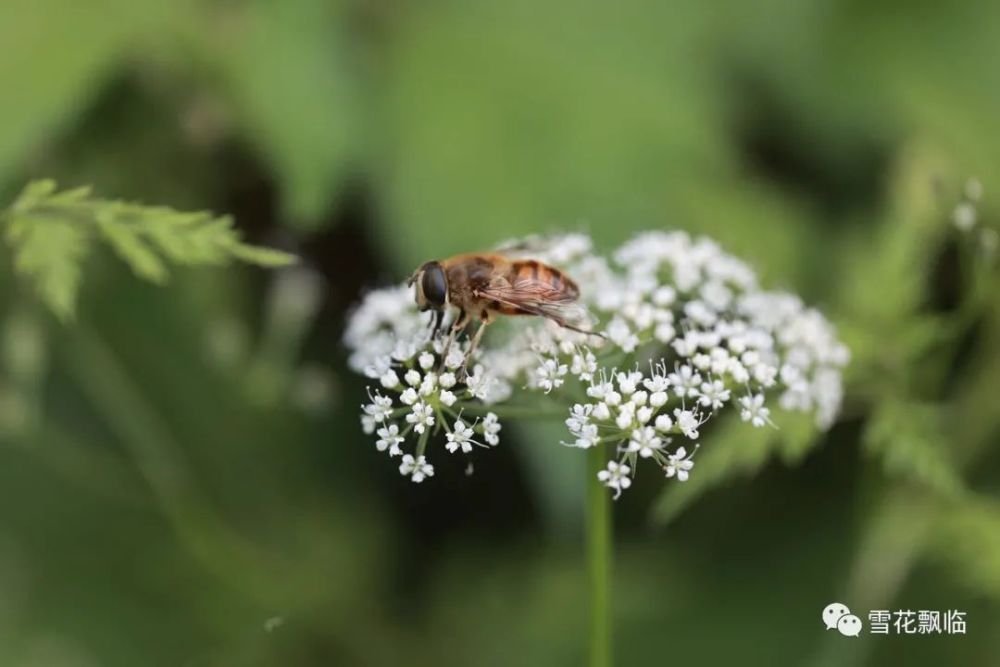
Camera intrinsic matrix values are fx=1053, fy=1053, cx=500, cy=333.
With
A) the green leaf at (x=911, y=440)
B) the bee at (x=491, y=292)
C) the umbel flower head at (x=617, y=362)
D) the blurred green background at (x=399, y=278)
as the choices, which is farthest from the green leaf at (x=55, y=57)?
the green leaf at (x=911, y=440)

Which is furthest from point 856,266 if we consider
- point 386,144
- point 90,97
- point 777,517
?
point 90,97

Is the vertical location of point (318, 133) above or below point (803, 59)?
below

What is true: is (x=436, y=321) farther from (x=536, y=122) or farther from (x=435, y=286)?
(x=536, y=122)

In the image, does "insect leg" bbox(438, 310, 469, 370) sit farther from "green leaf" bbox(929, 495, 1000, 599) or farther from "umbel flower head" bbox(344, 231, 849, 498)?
"green leaf" bbox(929, 495, 1000, 599)

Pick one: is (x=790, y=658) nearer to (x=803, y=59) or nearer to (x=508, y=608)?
(x=508, y=608)

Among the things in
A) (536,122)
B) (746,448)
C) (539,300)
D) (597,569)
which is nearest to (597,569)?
(597,569)

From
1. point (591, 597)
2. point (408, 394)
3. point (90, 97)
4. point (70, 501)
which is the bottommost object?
point (591, 597)
